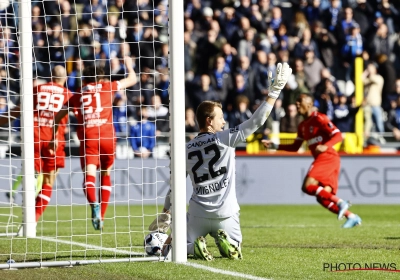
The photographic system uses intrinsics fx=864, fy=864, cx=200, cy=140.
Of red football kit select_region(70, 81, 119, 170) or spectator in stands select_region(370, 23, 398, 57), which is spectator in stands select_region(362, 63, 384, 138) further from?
red football kit select_region(70, 81, 119, 170)

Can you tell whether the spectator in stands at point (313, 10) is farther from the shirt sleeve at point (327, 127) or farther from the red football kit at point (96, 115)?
the red football kit at point (96, 115)

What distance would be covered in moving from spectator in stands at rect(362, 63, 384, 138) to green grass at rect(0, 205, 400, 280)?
5024mm

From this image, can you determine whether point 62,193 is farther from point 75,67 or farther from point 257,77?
point 257,77

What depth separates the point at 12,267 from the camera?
7504 mm

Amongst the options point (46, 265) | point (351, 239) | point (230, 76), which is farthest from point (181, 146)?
point (230, 76)

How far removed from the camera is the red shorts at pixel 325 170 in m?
13.3

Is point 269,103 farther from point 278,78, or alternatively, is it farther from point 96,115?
point 96,115

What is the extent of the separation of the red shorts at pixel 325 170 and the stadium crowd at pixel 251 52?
19.3ft

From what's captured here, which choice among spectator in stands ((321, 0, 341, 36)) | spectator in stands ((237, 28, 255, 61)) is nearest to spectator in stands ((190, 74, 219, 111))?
spectator in stands ((237, 28, 255, 61))

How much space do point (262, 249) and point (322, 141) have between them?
4230mm

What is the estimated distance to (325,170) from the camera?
13.3 m

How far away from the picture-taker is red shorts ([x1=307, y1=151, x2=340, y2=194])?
13258mm

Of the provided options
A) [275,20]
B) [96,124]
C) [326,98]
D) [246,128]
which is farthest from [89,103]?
[275,20]

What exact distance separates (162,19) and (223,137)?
513 inches
